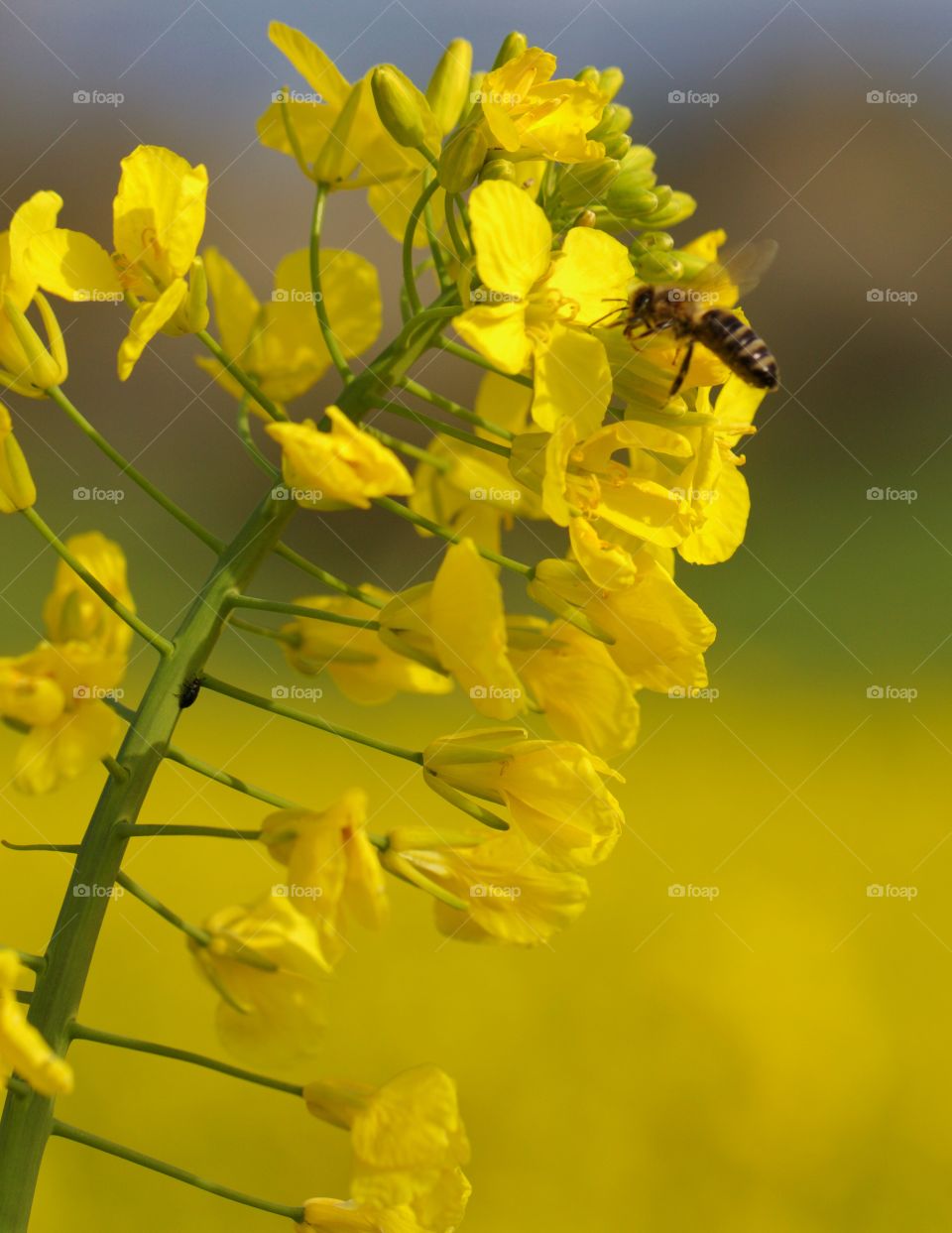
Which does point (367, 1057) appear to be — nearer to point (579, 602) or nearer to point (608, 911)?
point (608, 911)

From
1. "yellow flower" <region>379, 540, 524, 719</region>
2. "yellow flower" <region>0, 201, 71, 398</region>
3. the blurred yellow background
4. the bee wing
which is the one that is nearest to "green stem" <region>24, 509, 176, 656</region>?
"yellow flower" <region>0, 201, 71, 398</region>

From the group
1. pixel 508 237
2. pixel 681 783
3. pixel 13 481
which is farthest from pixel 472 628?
pixel 681 783

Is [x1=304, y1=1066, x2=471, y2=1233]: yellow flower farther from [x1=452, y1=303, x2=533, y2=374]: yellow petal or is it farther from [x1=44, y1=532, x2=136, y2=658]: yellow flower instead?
[x1=452, y1=303, x2=533, y2=374]: yellow petal

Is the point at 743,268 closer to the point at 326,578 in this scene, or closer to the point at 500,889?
the point at 326,578

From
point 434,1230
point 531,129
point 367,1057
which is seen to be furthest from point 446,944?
point 531,129

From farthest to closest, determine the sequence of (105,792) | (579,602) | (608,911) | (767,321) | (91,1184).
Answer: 1. (767,321)
2. (608,911)
3. (91,1184)
4. (579,602)
5. (105,792)

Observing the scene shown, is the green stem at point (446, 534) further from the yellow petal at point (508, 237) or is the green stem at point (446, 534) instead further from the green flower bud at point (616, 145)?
the green flower bud at point (616, 145)
